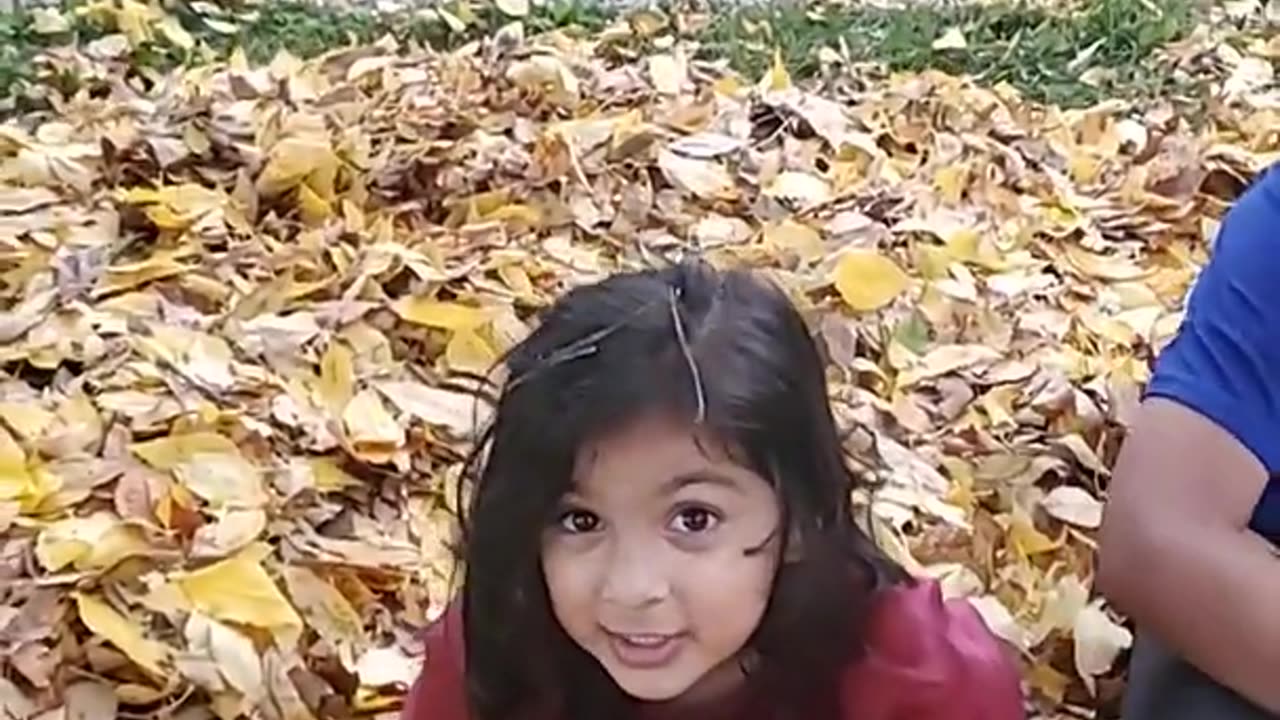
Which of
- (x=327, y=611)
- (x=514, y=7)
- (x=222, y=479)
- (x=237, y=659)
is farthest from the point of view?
(x=514, y=7)

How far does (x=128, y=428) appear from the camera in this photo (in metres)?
2.19

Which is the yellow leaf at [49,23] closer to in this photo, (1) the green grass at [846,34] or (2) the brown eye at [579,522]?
(1) the green grass at [846,34]

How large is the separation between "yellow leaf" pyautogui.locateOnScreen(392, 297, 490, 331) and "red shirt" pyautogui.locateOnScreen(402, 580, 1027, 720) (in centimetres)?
95

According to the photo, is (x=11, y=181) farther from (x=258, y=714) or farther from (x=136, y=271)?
(x=258, y=714)

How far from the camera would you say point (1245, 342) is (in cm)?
155

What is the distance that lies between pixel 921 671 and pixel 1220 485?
233 mm

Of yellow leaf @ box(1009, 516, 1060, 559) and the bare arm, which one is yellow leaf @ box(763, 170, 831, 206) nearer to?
yellow leaf @ box(1009, 516, 1060, 559)

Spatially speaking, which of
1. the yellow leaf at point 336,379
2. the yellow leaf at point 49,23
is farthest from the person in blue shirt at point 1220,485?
the yellow leaf at point 49,23

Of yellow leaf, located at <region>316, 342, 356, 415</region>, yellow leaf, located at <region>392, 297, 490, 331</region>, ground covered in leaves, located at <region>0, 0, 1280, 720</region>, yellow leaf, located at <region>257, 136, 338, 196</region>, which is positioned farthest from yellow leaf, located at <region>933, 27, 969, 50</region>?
yellow leaf, located at <region>316, 342, 356, 415</region>

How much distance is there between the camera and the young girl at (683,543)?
1.36 meters

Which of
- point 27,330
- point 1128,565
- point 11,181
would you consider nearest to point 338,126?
point 11,181

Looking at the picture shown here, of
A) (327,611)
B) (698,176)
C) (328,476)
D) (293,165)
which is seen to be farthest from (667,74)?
(327,611)

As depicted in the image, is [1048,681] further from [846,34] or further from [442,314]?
[846,34]

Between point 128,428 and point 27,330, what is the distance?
0.31 meters
